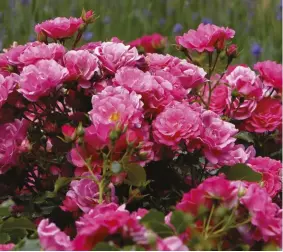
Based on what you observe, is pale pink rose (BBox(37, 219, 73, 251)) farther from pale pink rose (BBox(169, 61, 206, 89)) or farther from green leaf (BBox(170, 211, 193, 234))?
pale pink rose (BBox(169, 61, 206, 89))

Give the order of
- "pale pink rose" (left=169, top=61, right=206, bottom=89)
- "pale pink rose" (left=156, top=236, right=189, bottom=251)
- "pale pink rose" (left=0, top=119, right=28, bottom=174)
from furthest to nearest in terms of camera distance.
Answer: "pale pink rose" (left=169, top=61, right=206, bottom=89) < "pale pink rose" (left=0, top=119, right=28, bottom=174) < "pale pink rose" (left=156, top=236, right=189, bottom=251)

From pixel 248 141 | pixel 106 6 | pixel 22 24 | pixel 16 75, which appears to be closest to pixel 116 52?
pixel 16 75

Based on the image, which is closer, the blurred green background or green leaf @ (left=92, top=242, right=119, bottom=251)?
green leaf @ (left=92, top=242, right=119, bottom=251)

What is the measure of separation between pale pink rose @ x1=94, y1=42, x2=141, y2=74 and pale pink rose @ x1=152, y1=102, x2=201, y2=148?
6.9 inches

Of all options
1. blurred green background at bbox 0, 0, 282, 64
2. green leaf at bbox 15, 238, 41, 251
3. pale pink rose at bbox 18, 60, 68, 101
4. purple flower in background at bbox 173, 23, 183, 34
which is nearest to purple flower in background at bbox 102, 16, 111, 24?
blurred green background at bbox 0, 0, 282, 64

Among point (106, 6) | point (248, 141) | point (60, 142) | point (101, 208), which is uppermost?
point (101, 208)

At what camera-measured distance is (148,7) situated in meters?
4.92

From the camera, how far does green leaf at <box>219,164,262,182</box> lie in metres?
1.54

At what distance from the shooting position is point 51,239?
1.20m

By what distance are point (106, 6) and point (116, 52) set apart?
139 inches

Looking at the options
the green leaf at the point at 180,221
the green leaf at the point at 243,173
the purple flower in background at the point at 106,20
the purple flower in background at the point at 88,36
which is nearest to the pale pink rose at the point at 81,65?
the green leaf at the point at 243,173

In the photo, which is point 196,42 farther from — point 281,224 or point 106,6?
point 106,6

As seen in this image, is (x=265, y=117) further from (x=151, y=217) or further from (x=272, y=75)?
(x=151, y=217)

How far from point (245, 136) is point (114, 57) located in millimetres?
445
